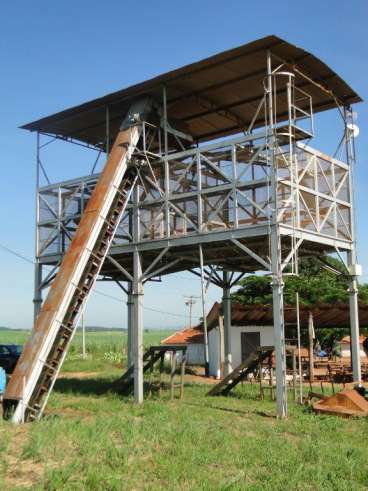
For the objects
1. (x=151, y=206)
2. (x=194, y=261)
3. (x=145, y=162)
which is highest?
(x=145, y=162)

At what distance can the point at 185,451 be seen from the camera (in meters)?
11.7

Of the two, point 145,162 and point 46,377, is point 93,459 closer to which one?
point 46,377

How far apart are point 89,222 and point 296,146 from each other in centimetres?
669

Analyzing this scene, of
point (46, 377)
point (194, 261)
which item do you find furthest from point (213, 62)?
point (46, 377)

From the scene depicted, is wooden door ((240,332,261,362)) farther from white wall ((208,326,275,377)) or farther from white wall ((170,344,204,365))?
white wall ((170,344,204,365))

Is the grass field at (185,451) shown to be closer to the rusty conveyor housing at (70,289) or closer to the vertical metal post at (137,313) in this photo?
the rusty conveyor housing at (70,289)

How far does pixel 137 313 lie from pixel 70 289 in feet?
9.62

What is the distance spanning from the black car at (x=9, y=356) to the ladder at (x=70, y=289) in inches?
522

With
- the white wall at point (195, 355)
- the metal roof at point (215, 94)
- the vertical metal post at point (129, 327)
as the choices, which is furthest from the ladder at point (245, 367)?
→ the white wall at point (195, 355)

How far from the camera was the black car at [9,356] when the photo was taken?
30.1 m

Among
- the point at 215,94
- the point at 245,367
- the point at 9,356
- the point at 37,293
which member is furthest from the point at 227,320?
the point at 9,356

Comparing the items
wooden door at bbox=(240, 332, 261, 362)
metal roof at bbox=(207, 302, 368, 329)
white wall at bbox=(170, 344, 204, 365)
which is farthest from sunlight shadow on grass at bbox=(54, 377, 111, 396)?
white wall at bbox=(170, 344, 204, 365)

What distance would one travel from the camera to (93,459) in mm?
11031

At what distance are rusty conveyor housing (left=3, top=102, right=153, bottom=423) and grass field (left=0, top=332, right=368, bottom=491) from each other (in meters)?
1.03
